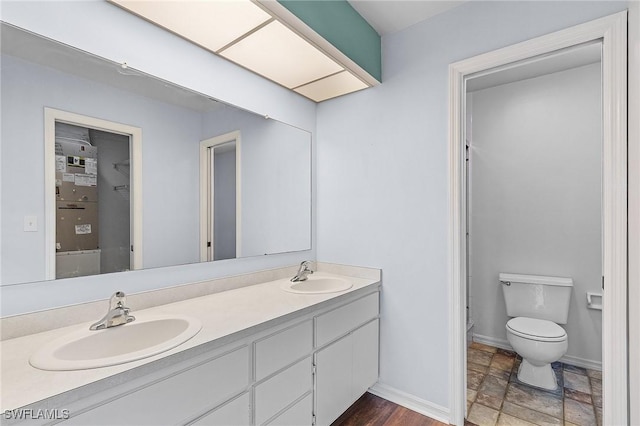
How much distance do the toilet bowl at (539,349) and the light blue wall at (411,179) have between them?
83cm

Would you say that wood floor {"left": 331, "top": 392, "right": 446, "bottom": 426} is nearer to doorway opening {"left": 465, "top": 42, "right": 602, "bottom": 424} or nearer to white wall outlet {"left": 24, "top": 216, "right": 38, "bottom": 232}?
doorway opening {"left": 465, "top": 42, "right": 602, "bottom": 424}

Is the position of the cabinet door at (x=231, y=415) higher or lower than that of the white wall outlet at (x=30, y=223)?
lower

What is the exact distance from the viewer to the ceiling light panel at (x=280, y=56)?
5.17ft

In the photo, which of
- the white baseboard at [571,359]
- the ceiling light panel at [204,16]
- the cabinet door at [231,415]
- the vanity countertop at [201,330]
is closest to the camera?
the vanity countertop at [201,330]

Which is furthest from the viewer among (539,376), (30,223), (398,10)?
(539,376)

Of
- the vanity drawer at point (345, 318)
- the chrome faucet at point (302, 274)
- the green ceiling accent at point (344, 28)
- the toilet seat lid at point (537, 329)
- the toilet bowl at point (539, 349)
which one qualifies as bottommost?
the toilet bowl at point (539, 349)

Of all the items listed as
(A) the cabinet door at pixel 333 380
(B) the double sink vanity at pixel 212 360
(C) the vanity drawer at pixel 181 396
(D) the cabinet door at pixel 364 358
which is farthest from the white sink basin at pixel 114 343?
(D) the cabinet door at pixel 364 358

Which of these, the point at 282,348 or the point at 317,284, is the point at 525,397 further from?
the point at 282,348

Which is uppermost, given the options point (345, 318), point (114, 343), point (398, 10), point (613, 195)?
point (398, 10)

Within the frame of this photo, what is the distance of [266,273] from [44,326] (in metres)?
1.12

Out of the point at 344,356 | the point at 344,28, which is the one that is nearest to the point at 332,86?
the point at 344,28

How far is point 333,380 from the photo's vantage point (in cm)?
168

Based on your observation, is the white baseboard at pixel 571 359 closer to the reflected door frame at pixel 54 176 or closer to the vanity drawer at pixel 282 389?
the vanity drawer at pixel 282 389

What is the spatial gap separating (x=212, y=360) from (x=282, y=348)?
1.20 ft
